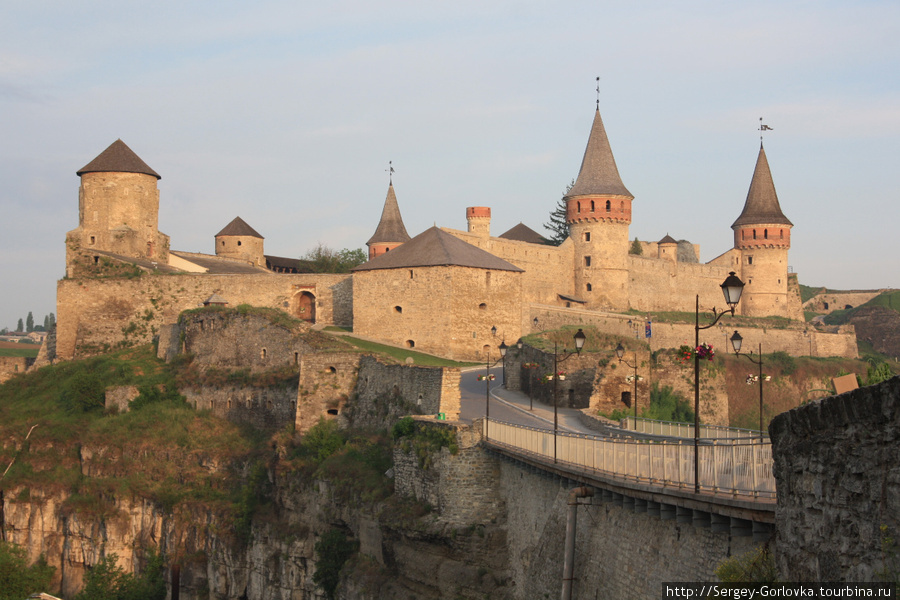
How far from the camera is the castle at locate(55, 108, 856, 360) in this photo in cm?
5053

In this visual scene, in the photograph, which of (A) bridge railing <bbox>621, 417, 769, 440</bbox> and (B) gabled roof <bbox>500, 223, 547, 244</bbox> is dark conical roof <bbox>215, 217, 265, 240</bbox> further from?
(A) bridge railing <bbox>621, 417, 769, 440</bbox>

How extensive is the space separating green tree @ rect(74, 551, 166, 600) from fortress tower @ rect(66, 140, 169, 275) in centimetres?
2465

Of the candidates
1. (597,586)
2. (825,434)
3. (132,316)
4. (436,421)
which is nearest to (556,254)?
(132,316)

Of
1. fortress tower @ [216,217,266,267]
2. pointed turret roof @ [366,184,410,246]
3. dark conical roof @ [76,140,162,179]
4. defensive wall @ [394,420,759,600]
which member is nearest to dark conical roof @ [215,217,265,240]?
fortress tower @ [216,217,266,267]

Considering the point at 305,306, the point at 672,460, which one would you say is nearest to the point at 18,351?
the point at 305,306

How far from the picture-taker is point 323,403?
122ft

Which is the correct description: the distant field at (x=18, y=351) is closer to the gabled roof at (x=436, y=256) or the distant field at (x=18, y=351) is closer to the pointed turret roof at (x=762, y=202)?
the gabled roof at (x=436, y=256)

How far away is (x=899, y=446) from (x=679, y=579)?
20.5 feet

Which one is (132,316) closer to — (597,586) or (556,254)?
(556,254)

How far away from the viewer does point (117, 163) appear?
195ft

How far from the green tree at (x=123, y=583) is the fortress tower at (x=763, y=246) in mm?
60055

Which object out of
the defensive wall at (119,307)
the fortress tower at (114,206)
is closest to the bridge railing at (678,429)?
the defensive wall at (119,307)

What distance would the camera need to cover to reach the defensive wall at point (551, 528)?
47.8ft

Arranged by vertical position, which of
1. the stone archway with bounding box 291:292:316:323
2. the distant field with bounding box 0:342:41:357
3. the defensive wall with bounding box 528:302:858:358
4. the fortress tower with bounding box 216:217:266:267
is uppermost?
the fortress tower with bounding box 216:217:266:267
